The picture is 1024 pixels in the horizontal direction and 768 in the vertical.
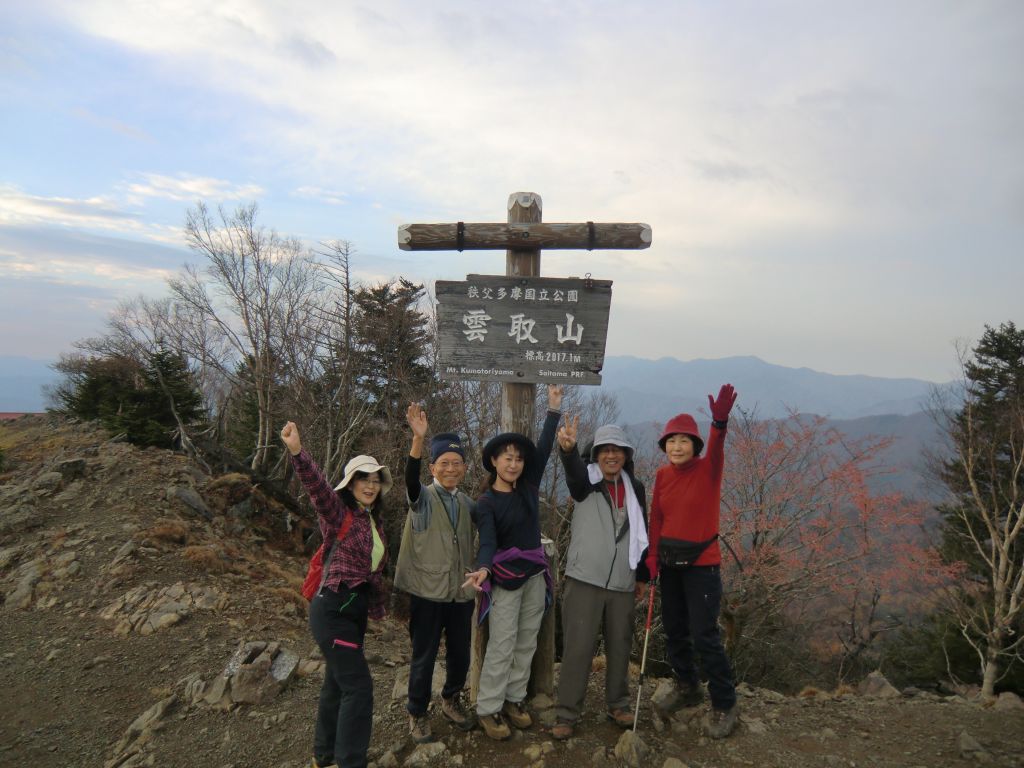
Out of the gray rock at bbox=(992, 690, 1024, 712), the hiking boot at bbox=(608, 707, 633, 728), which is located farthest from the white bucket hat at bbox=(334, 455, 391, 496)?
the gray rock at bbox=(992, 690, 1024, 712)

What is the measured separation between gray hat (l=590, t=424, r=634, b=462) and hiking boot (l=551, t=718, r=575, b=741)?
1.71m

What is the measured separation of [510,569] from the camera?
3.56 metres

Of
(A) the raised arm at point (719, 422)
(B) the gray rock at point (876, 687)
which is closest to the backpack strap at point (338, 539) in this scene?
(A) the raised arm at point (719, 422)

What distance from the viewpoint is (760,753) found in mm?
3637

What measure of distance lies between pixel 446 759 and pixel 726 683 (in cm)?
190

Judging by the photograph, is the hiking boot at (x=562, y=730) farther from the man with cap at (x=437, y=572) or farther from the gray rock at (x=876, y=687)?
the gray rock at (x=876, y=687)

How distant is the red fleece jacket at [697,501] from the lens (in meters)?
3.68

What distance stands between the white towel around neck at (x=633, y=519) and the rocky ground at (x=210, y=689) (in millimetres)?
1221

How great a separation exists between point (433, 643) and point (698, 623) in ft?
5.69

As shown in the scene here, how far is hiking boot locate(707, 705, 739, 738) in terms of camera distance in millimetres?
3752

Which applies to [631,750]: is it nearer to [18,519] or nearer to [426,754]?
[426,754]

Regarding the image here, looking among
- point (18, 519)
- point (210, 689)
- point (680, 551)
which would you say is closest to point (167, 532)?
point (18, 519)

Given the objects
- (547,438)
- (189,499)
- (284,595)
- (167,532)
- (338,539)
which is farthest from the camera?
(189,499)

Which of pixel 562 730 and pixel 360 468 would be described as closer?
pixel 360 468
